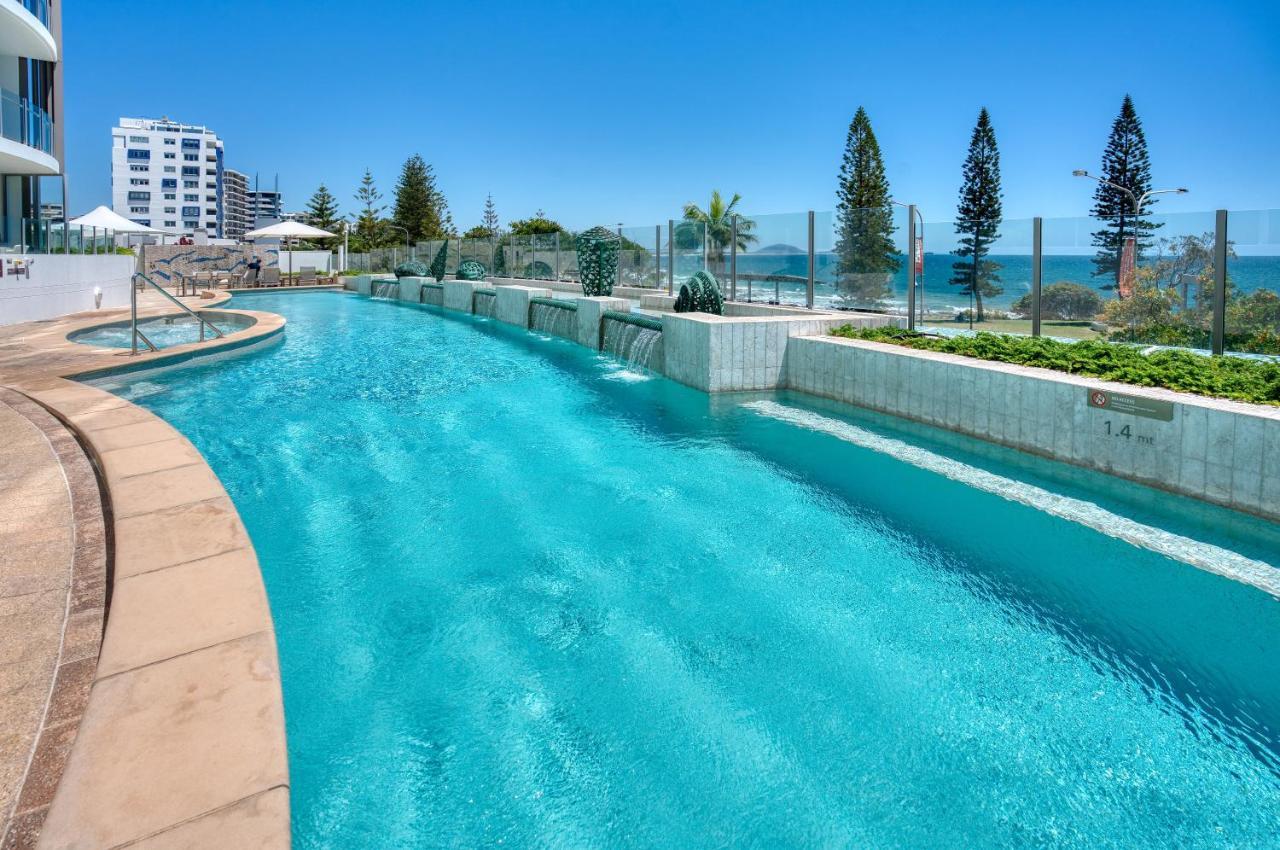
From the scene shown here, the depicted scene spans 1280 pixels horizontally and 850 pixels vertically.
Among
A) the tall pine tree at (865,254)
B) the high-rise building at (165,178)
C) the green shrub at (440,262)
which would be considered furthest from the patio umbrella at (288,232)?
the high-rise building at (165,178)

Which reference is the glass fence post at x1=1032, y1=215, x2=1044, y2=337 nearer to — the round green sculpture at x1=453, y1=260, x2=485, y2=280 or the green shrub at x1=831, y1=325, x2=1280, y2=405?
the green shrub at x1=831, y1=325, x2=1280, y2=405

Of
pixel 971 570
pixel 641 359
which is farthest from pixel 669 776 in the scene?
pixel 641 359

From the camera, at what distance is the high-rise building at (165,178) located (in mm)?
117438

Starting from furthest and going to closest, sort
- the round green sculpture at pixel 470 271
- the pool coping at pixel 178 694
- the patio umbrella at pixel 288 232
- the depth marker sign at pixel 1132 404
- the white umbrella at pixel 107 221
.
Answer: the patio umbrella at pixel 288 232 → the round green sculpture at pixel 470 271 → the white umbrella at pixel 107 221 → the depth marker sign at pixel 1132 404 → the pool coping at pixel 178 694

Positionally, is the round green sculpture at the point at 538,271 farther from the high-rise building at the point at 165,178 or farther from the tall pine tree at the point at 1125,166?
the high-rise building at the point at 165,178

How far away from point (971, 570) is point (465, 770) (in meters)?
3.52

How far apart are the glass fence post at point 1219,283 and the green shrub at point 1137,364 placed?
2.68 ft

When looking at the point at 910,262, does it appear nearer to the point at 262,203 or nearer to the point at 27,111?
the point at 27,111

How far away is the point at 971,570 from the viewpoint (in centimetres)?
520

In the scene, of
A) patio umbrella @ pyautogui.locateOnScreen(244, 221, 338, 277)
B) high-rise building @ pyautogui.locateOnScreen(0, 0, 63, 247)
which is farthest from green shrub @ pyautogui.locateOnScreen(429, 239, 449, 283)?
high-rise building @ pyautogui.locateOnScreen(0, 0, 63, 247)

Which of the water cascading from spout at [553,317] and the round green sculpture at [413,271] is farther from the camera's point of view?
the round green sculpture at [413,271]

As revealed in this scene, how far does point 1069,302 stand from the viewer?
33.2 ft

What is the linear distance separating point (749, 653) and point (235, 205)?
173218 mm

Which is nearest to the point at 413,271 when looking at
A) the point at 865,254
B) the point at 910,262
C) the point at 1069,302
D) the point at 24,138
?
the point at 24,138
